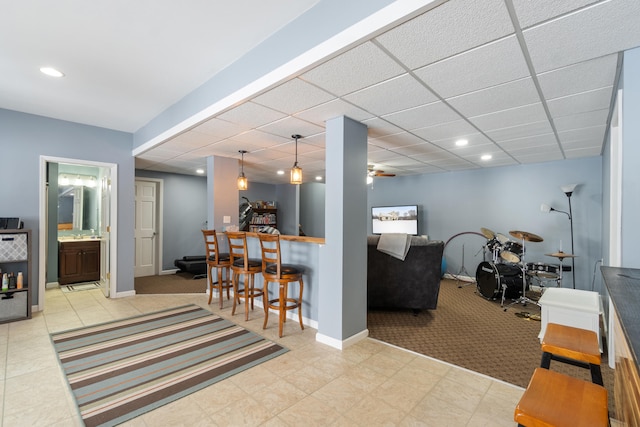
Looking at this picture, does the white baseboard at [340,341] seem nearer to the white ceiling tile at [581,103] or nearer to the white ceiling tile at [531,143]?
the white ceiling tile at [581,103]

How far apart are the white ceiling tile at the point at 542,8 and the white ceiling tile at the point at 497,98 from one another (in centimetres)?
80

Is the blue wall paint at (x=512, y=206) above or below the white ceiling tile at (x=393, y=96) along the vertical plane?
below

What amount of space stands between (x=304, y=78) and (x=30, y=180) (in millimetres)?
4222

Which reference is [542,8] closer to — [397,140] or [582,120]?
[582,120]

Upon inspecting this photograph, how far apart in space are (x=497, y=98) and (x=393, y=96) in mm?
924

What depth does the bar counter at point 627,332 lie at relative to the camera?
779 mm

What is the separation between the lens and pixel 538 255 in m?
5.37

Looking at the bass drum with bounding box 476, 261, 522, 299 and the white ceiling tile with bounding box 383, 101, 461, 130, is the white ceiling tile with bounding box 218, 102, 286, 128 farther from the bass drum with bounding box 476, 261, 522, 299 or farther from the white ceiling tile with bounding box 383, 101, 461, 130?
the bass drum with bounding box 476, 261, 522, 299

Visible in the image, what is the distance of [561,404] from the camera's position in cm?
105

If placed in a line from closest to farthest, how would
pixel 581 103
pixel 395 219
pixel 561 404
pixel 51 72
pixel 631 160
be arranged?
pixel 561 404
pixel 631 160
pixel 581 103
pixel 51 72
pixel 395 219

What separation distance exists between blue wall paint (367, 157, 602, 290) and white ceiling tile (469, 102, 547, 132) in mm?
2851

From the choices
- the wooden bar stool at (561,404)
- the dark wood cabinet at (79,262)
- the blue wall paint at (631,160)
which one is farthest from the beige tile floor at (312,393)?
the dark wood cabinet at (79,262)

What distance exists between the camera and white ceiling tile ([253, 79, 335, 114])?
2.37 meters

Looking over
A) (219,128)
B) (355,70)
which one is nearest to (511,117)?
(355,70)
